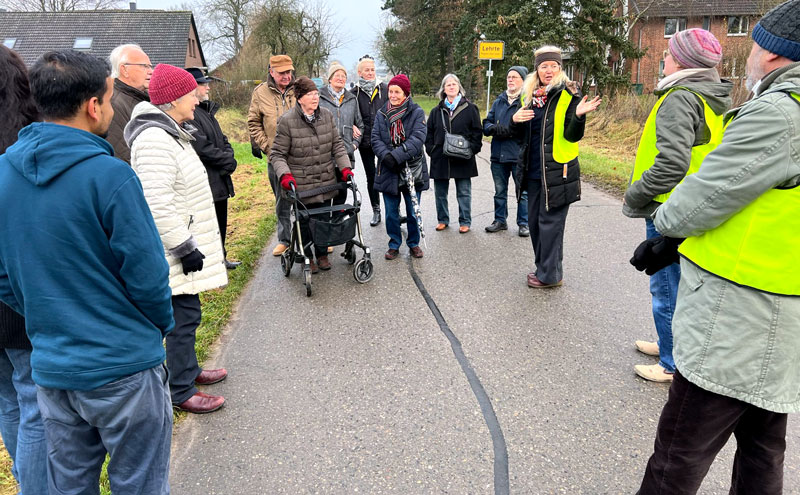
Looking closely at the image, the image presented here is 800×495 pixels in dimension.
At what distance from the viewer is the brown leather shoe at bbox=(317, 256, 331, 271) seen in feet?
19.7

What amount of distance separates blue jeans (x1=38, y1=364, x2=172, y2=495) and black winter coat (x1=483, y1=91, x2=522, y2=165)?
5.47 metres

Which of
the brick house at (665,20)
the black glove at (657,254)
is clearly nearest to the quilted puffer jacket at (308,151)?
the black glove at (657,254)

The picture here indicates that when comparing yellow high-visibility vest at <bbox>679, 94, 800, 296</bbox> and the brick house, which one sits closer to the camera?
yellow high-visibility vest at <bbox>679, 94, 800, 296</bbox>

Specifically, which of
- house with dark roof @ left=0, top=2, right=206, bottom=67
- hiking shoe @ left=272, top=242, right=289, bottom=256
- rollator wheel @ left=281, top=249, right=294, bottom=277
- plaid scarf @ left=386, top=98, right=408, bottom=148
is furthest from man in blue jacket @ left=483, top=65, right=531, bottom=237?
house with dark roof @ left=0, top=2, right=206, bottom=67

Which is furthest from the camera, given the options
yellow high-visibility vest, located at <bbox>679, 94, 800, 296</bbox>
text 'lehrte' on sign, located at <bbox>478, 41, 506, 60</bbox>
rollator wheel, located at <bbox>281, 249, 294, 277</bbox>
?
text 'lehrte' on sign, located at <bbox>478, 41, 506, 60</bbox>

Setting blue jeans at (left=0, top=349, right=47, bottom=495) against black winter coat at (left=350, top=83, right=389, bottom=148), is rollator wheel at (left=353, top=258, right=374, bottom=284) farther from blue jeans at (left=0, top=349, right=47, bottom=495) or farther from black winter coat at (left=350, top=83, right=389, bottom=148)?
blue jeans at (left=0, top=349, right=47, bottom=495)

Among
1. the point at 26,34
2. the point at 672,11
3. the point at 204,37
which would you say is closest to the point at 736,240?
the point at 672,11

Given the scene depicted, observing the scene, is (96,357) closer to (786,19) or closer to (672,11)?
(786,19)

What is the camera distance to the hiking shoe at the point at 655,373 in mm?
3541

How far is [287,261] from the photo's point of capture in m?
5.71

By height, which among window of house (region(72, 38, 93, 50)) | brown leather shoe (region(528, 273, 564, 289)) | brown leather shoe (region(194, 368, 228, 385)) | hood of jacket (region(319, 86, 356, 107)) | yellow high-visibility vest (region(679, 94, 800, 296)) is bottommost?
brown leather shoe (region(528, 273, 564, 289))

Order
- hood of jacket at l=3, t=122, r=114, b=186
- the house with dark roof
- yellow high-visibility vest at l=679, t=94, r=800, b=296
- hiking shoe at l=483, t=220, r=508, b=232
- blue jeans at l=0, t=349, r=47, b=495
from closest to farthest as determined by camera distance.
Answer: hood of jacket at l=3, t=122, r=114, b=186 < yellow high-visibility vest at l=679, t=94, r=800, b=296 < blue jeans at l=0, t=349, r=47, b=495 < hiking shoe at l=483, t=220, r=508, b=232 < the house with dark roof

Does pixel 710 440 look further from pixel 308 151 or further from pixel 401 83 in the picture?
pixel 401 83

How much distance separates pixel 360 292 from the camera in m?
5.32
